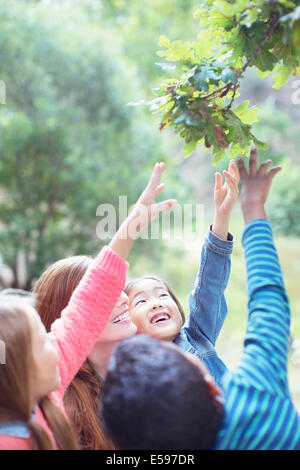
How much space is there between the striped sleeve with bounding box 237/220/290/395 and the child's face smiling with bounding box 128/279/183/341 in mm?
379

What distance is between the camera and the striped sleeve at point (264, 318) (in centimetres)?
72

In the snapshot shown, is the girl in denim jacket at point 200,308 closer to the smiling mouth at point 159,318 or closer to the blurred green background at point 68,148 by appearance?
the smiling mouth at point 159,318

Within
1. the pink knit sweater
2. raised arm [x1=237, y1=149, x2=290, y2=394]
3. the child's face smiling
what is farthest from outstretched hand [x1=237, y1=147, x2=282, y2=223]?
the child's face smiling

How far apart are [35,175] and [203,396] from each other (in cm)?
447

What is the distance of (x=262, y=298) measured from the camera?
2.51 feet

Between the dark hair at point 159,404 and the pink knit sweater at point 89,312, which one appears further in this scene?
the pink knit sweater at point 89,312

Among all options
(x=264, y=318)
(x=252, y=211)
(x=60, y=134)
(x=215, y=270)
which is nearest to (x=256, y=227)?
(x=252, y=211)

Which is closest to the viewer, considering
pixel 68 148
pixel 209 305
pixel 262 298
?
pixel 262 298

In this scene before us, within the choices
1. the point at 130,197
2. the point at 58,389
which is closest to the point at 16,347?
the point at 58,389

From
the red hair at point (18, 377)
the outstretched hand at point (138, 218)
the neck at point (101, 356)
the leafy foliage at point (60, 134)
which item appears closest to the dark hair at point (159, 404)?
the red hair at point (18, 377)

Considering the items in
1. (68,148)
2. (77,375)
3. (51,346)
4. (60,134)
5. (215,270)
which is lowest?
(77,375)

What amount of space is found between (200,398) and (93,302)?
12.1 inches

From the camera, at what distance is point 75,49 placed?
4.65 metres

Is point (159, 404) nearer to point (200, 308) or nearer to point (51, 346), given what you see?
point (51, 346)
